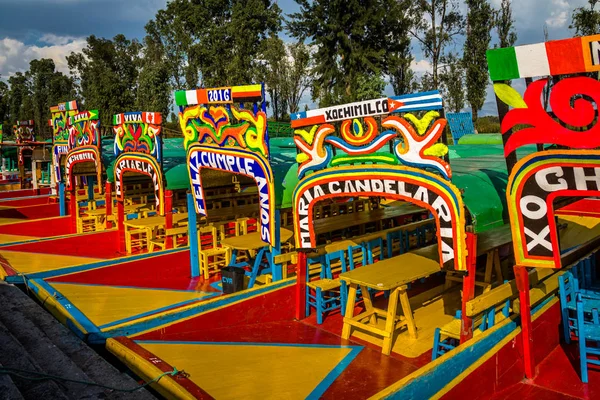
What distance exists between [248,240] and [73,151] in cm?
744

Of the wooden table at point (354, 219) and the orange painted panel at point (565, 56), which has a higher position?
the orange painted panel at point (565, 56)

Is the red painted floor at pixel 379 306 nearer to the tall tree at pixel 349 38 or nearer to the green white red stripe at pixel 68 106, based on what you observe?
the green white red stripe at pixel 68 106

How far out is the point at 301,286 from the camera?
7609mm

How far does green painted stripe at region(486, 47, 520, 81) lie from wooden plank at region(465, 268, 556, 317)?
2.29 meters

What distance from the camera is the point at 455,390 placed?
14.7ft

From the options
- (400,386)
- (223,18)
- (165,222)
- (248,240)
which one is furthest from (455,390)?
(223,18)

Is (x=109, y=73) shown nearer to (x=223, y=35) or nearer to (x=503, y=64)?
(x=223, y=35)

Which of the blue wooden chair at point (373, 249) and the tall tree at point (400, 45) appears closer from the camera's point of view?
the blue wooden chair at point (373, 249)

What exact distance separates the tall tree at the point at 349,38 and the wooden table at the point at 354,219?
26.7 metres

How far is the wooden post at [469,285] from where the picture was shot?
17.9 feet

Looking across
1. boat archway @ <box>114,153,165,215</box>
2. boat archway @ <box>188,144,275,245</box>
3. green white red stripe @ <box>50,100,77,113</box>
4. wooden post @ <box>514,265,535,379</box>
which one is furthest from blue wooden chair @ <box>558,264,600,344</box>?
green white red stripe @ <box>50,100,77,113</box>

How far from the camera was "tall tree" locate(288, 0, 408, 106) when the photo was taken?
37.8 m

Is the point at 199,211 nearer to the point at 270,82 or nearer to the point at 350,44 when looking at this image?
the point at 350,44

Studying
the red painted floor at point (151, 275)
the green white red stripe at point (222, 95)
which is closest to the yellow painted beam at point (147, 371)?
the red painted floor at point (151, 275)
